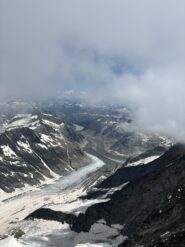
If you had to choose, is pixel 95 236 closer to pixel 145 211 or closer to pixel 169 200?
pixel 145 211

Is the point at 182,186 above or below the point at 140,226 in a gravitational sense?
above

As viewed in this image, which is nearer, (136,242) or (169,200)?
(136,242)

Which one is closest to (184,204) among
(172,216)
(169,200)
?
(172,216)

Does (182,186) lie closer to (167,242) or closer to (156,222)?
(156,222)

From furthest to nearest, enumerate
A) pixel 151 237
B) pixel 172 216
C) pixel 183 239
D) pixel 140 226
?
pixel 140 226, pixel 172 216, pixel 151 237, pixel 183 239

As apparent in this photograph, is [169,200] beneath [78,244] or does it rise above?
above

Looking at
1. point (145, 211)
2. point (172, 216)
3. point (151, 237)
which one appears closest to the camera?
point (151, 237)

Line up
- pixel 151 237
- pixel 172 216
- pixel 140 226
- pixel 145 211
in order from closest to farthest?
pixel 151 237 → pixel 172 216 → pixel 140 226 → pixel 145 211

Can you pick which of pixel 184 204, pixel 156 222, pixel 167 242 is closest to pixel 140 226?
pixel 156 222

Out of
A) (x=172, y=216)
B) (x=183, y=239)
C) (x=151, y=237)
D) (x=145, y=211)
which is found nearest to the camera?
(x=183, y=239)
